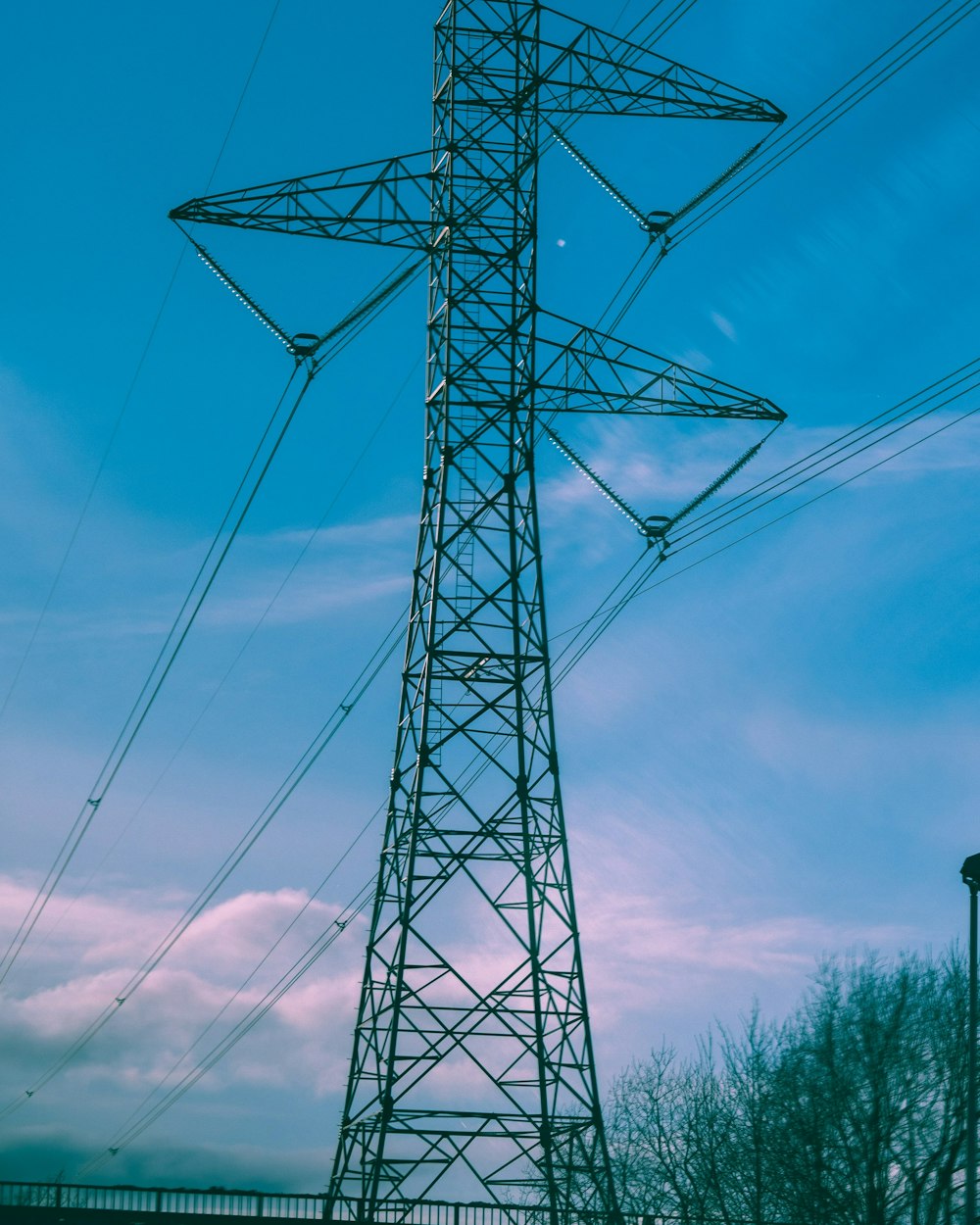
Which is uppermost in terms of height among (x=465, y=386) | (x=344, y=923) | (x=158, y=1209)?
(x=465, y=386)

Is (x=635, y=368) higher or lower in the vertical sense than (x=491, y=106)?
lower

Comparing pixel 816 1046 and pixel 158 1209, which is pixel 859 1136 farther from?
pixel 158 1209

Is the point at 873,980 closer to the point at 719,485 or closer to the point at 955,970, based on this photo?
the point at 955,970

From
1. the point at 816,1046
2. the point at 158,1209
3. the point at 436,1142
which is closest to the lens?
the point at 436,1142

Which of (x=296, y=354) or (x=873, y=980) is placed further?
(x=873, y=980)

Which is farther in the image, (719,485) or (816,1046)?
(816,1046)

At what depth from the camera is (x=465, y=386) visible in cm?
3041

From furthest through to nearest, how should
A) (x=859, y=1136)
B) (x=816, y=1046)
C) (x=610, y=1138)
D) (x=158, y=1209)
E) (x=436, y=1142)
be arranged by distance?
(x=610, y=1138), (x=816, y=1046), (x=859, y=1136), (x=158, y=1209), (x=436, y=1142)

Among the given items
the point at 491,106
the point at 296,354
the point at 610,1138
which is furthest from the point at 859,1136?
the point at 491,106

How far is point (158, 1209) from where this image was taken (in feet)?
103

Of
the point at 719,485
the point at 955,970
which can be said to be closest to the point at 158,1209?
the point at 719,485

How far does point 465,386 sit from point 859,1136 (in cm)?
2046

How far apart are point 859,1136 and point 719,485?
17.3 meters

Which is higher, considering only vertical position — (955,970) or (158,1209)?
(955,970)
